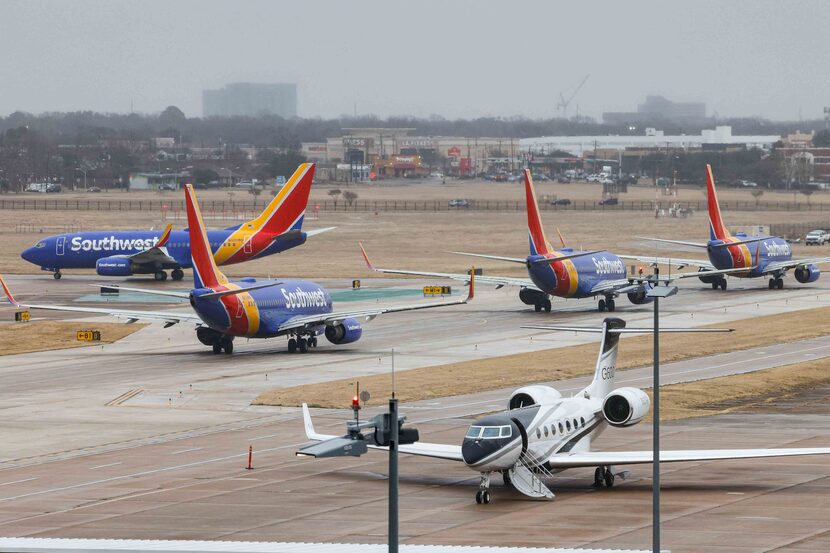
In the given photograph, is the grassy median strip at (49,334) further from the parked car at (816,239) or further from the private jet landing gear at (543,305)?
the parked car at (816,239)

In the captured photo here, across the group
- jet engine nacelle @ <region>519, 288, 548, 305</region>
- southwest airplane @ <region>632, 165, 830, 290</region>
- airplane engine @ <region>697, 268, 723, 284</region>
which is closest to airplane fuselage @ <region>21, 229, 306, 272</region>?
jet engine nacelle @ <region>519, 288, 548, 305</region>

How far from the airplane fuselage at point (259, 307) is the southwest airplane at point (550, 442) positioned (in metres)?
34.7

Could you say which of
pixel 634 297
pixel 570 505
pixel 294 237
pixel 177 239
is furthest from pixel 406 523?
pixel 177 239

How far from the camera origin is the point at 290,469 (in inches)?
2333

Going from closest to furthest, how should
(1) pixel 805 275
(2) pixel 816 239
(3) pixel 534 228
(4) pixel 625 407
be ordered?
(4) pixel 625 407
(3) pixel 534 228
(1) pixel 805 275
(2) pixel 816 239

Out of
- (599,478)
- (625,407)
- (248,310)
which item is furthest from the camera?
(248,310)

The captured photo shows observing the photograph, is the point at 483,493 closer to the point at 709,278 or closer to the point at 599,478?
the point at 599,478

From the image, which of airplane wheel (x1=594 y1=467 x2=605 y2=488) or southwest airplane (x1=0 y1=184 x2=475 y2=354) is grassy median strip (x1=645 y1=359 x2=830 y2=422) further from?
airplane wheel (x1=594 y1=467 x2=605 y2=488)

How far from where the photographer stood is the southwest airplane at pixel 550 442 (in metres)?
49.5

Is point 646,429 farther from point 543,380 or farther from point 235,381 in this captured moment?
point 235,381

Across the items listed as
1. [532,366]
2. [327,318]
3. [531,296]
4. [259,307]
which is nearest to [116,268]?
[531,296]

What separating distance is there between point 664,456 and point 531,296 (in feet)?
215

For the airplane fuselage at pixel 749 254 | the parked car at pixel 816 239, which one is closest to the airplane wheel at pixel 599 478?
the airplane fuselage at pixel 749 254

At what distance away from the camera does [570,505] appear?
51031 millimetres
